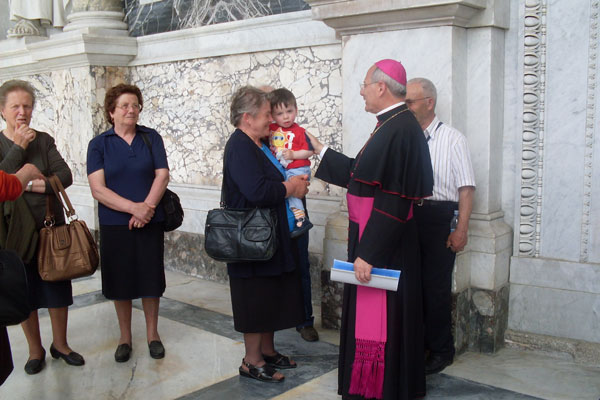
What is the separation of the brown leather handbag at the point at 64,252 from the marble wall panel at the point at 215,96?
79.6 inches

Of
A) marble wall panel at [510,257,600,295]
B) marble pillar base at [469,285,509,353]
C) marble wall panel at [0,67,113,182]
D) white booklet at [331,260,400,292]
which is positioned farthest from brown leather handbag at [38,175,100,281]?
marble wall panel at [0,67,113,182]

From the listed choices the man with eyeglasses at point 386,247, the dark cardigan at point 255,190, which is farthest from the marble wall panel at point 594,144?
the dark cardigan at point 255,190

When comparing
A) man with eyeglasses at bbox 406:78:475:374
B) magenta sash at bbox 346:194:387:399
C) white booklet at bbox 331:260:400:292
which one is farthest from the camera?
man with eyeglasses at bbox 406:78:475:374

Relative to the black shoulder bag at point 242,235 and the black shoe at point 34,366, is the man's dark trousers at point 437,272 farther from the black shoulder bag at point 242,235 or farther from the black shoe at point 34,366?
the black shoe at point 34,366

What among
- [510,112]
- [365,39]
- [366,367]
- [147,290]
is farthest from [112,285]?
[510,112]

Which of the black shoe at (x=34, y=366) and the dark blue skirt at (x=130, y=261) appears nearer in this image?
the black shoe at (x=34, y=366)

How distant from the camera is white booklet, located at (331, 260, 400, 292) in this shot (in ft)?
9.89

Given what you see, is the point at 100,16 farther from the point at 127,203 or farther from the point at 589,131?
the point at 589,131

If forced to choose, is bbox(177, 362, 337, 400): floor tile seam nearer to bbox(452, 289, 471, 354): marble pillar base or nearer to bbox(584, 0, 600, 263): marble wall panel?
bbox(452, 289, 471, 354): marble pillar base

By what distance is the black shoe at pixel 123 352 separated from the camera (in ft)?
13.0

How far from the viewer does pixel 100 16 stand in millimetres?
6676

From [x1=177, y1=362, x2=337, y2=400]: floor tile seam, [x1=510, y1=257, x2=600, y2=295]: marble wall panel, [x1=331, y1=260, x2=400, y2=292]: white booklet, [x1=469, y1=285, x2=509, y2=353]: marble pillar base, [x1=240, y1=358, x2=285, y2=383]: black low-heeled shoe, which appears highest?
[x1=331, y1=260, x2=400, y2=292]: white booklet

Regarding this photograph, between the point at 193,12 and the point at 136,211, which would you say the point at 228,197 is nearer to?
the point at 136,211

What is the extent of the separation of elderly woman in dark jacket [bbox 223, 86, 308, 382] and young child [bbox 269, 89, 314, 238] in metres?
0.10
